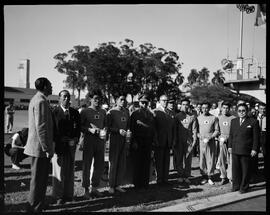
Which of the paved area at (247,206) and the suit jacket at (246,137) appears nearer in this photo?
the paved area at (247,206)

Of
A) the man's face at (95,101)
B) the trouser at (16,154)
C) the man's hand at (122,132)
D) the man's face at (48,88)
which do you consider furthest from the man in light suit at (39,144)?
the trouser at (16,154)

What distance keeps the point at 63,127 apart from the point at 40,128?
0.67 meters

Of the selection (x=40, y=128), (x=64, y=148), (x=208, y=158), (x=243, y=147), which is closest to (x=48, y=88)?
(x=40, y=128)

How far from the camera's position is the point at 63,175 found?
5254mm

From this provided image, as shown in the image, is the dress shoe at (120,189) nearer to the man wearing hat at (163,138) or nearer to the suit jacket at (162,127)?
the man wearing hat at (163,138)

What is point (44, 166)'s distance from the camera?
471 cm

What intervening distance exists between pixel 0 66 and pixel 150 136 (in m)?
3.56

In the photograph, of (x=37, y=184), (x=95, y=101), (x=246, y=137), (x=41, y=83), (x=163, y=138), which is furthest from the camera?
(x=163, y=138)

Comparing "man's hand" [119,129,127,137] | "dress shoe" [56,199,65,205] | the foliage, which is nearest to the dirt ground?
"dress shoe" [56,199,65,205]

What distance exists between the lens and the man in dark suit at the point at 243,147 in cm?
619

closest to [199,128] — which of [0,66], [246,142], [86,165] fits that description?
[246,142]

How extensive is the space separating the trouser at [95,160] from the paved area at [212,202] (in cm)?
147

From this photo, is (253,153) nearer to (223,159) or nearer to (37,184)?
(223,159)

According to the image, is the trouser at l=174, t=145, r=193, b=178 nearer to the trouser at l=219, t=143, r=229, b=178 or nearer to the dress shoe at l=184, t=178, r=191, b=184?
the dress shoe at l=184, t=178, r=191, b=184
